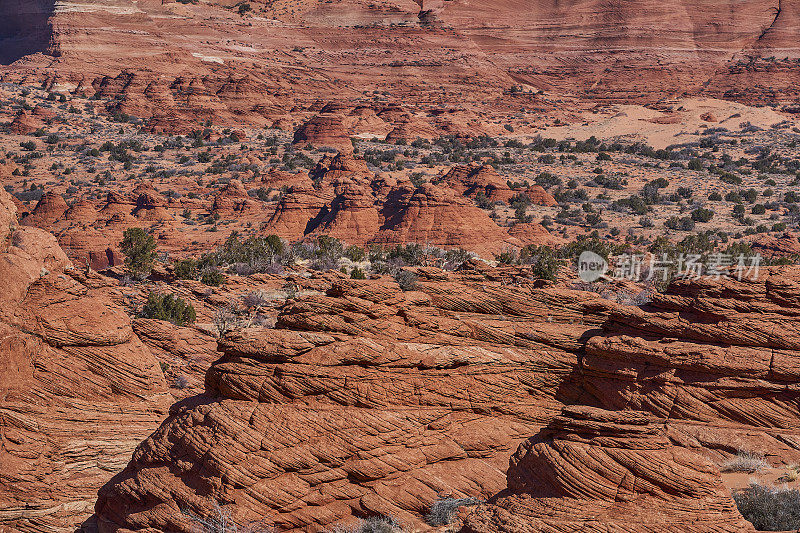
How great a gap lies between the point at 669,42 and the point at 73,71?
9534 centimetres

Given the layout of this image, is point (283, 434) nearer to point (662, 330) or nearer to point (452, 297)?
point (452, 297)

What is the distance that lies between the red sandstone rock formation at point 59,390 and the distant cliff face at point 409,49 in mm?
78846

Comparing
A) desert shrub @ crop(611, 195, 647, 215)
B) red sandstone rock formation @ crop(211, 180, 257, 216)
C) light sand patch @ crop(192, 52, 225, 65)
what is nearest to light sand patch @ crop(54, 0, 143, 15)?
light sand patch @ crop(192, 52, 225, 65)

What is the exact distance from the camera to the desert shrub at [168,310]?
87.6 ft

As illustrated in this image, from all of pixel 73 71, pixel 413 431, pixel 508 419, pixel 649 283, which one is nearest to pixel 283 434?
pixel 413 431

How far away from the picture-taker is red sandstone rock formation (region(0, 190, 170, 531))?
14.4 meters

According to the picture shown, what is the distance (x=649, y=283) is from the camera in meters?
31.8

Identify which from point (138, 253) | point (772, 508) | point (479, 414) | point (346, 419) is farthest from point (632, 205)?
point (346, 419)

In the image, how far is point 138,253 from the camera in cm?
3775

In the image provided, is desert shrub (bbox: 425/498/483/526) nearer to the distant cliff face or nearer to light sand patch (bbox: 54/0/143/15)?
the distant cliff face

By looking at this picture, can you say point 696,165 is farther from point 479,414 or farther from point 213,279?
point 479,414

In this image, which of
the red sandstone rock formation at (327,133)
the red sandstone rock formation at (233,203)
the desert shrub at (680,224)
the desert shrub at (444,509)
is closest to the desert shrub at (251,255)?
the red sandstone rock formation at (233,203)

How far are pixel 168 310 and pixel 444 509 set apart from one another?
18.7 metres

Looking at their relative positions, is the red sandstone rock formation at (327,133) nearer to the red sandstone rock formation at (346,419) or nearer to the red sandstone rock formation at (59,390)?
the red sandstone rock formation at (59,390)
